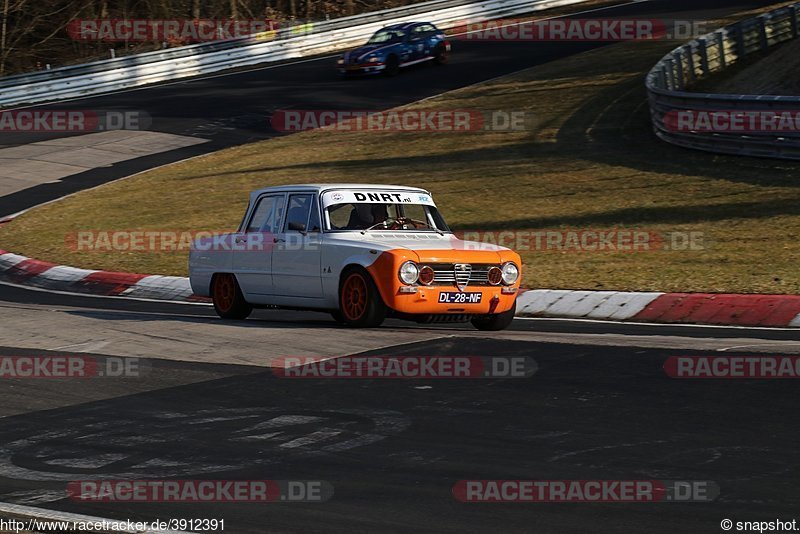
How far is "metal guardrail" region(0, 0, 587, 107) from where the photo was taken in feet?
117

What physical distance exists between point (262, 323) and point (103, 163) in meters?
17.2

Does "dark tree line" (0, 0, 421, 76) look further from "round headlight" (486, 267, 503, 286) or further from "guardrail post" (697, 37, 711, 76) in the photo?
"round headlight" (486, 267, 503, 286)

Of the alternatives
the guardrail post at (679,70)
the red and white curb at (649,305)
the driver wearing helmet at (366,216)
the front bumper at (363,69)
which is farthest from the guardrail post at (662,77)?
the driver wearing helmet at (366,216)

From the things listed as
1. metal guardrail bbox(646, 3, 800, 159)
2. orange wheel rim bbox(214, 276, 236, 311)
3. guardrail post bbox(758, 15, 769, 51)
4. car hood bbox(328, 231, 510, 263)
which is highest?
guardrail post bbox(758, 15, 769, 51)

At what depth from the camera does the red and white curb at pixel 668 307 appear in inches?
463

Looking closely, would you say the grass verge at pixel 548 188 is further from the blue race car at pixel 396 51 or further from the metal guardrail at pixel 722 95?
the blue race car at pixel 396 51

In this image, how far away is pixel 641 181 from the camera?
66.7 ft

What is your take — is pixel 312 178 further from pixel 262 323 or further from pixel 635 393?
pixel 635 393

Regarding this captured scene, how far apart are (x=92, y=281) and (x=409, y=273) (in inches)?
304

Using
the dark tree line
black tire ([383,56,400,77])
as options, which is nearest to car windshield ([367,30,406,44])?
black tire ([383,56,400,77])

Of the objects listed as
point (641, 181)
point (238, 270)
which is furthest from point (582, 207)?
point (238, 270)

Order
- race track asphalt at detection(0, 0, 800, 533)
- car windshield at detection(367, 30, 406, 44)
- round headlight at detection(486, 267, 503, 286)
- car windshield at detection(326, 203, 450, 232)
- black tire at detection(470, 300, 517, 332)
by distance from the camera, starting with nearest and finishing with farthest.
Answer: race track asphalt at detection(0, 0, 800, 533)
round headlight at detection(486, 267, 503, 286)
black tire at detection(470, 300, 517, 332)
car windshield at detection(326, 203, 450, 232)
car windshield at detection(367, 30, 406, 44)

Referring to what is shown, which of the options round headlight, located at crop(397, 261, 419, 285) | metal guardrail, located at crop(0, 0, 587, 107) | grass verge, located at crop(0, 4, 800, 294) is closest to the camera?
round headlight, located at crop(397, 261, 419, 285)

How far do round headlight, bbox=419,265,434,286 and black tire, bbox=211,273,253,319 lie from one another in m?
2.70
